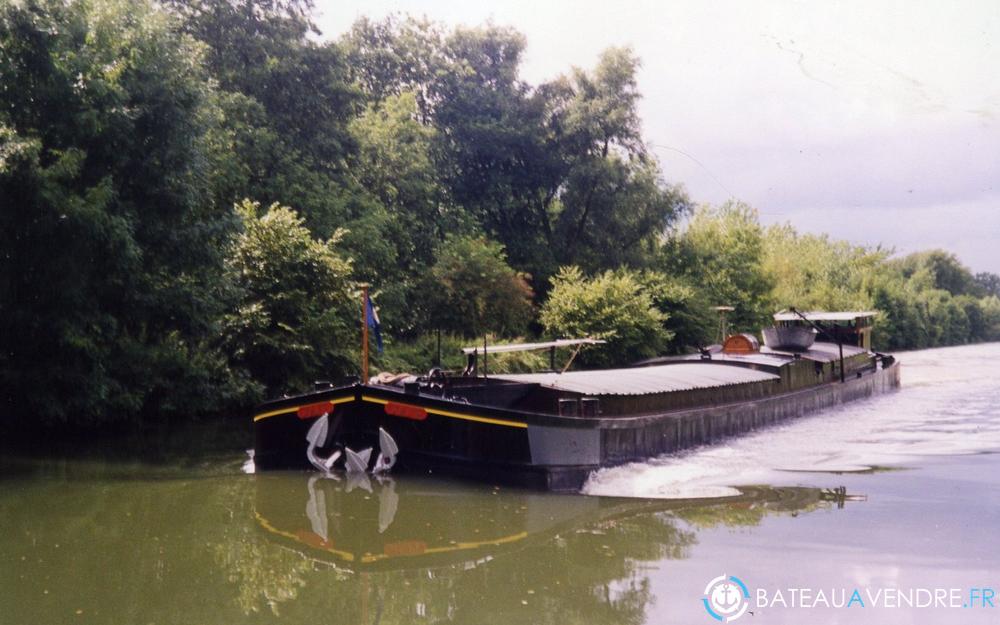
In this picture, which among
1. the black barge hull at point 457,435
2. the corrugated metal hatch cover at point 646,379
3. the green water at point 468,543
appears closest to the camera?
the green water at point 468,543

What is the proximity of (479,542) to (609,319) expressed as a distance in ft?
71.2

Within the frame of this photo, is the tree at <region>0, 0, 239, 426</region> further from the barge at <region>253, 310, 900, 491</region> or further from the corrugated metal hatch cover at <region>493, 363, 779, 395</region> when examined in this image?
the corrugated metal hatch cover at <region>493, 363, 779, 395</region>

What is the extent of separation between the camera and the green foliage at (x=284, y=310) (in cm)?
2038

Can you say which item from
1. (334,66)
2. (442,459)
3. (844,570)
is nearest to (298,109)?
(334,66)

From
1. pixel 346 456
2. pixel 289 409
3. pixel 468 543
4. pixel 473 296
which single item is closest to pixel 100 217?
pixel 289 409

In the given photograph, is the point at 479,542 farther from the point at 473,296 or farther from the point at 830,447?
the point at 473,296

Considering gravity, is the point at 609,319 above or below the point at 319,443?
above

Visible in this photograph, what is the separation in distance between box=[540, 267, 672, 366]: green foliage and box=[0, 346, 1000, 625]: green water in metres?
16.2

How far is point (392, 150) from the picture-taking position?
33.6 m

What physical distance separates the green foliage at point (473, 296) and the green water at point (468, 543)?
16.0 m

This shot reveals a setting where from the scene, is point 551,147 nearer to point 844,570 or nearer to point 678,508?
point 678,508

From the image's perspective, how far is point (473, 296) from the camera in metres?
30.4

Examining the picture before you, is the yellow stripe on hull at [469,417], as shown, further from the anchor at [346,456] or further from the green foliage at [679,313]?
the green foliage at [679,313]

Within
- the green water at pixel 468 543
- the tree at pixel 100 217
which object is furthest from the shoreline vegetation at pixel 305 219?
the green water at pixel 468 543
